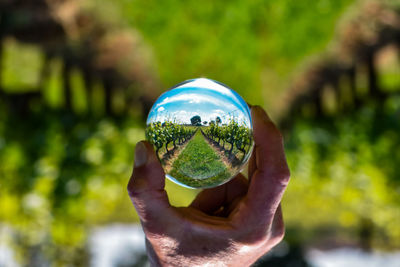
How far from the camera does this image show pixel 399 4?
2443 millimetres

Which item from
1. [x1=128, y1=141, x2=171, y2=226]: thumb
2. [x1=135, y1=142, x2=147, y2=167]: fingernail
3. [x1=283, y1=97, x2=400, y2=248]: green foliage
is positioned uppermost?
[x1=135, y1=142, x2=147, y2=167]: fingernail

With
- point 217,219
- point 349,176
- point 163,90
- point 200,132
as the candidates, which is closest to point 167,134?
point 200,132

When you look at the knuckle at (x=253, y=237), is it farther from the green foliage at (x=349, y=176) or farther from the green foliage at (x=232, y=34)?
the green foliage at (x=349, y=176)

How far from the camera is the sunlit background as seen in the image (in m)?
2.50

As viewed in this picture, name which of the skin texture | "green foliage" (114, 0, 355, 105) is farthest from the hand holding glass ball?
"green foliage" (114, 0, 355, 105)

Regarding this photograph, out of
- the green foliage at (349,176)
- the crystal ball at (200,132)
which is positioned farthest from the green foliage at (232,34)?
the crystal ball at (200,132)

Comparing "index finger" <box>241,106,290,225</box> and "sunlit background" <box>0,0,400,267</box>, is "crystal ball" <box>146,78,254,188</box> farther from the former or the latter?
"sunlit background" <box>0,0,400,267</box>

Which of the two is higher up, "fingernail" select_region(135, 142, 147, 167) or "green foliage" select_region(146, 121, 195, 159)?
"green foliage" select_region(146, 121, 195, 159)

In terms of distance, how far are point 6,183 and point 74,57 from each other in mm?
841

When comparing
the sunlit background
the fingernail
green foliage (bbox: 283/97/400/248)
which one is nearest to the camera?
the fingernail

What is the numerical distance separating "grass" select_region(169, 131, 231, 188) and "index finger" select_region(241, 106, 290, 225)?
6 cm

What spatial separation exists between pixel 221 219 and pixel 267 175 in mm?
126

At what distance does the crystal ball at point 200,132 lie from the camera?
2.51 feet

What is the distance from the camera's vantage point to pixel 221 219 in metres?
0.83
